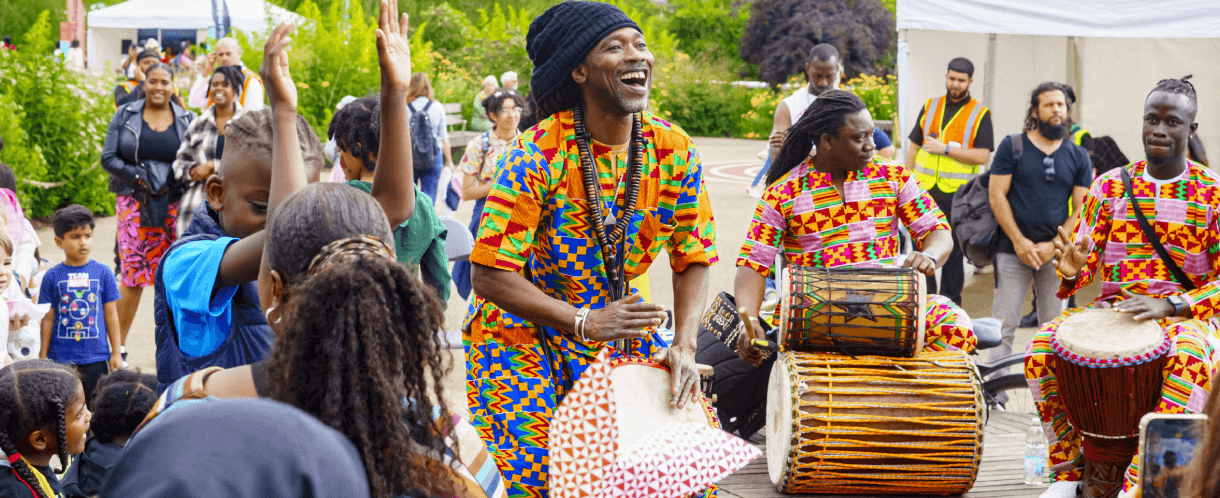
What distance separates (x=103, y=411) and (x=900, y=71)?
24.1 ft

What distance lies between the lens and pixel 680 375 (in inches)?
116

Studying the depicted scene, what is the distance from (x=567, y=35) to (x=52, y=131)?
10126 millimetres

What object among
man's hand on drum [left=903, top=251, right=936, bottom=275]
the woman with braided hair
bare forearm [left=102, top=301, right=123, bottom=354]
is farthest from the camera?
bare forearm [left=102, top=301, right=123, bottom=354]

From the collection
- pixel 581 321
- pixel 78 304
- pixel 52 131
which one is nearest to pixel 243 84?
pixel 78 304

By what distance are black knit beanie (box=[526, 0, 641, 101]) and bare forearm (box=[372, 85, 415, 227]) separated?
509 millimetres

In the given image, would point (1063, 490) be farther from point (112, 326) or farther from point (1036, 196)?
point (112, 326)

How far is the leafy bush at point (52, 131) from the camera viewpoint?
10977 millimetres

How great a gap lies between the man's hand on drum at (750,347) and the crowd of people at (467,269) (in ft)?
0.08

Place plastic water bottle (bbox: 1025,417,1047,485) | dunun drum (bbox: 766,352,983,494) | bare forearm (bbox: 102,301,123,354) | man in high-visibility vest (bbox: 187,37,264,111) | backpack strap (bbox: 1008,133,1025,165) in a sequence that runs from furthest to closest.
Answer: man in high-visibility vest (bbox: 187,37,264,111) < backpack strap (bbox: 1008,133,1025,165) < bare forearm (bbox: 102,301,123,354) < plastic water bottle (bbox: 1025,417,1047,485) < dunun drum (bbox: 766,352,983,494)

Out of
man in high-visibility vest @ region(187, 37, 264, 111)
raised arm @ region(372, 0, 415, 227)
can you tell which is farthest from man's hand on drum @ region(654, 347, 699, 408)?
man in high-visibility vest @ region(187, 37, 264, 111)

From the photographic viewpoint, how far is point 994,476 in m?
4.96

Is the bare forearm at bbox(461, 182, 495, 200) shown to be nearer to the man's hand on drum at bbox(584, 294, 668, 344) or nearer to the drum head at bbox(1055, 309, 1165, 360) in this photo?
the drum head at bbox(1055, 309, 1165, 360)

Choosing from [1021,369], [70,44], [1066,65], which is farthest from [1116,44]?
[70,44]

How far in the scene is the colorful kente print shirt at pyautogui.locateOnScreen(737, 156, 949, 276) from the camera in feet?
15.4
